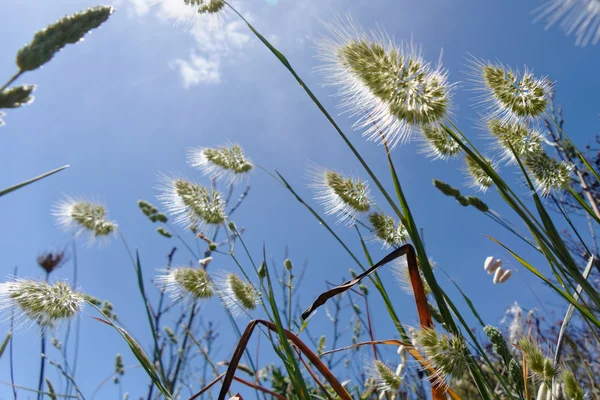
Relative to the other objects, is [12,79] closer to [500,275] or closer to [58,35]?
[58,35]

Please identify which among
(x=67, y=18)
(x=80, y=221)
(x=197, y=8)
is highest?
(x=197, y=8)

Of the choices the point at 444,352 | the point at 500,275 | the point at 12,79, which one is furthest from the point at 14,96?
the point at 500,275

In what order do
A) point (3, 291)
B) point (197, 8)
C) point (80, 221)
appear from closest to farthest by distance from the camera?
point (3, 291), point (197, 8), point (80, 221)

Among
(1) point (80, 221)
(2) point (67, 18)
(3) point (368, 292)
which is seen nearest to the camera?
(2) point (67, 18)

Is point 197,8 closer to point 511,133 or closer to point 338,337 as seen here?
point 511,133

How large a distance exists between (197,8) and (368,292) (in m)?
1.82

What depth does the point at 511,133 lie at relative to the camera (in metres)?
1.55

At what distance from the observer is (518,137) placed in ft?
5.07

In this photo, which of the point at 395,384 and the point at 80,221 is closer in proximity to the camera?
the point at 395,384

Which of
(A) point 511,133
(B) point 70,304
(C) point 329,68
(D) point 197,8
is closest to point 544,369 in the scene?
(A) point 511,133

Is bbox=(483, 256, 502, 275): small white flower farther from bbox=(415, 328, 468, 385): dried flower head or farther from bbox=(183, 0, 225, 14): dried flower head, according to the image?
bbox=(183, 0, 225, 14): dried flower head

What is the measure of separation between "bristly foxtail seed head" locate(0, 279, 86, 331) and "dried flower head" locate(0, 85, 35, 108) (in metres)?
0.99

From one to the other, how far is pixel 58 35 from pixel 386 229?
3.96ft

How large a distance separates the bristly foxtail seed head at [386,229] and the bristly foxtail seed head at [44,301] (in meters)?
0.98
